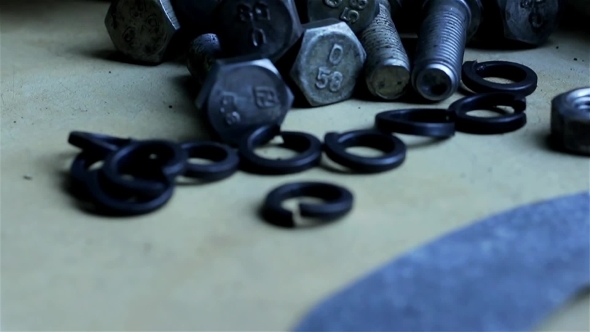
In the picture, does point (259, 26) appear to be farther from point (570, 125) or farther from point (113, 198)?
point (570, 125)

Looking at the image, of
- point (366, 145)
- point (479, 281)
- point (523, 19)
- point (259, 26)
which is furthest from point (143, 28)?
point (479, 281)

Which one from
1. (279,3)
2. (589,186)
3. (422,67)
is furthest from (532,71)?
(279,3)

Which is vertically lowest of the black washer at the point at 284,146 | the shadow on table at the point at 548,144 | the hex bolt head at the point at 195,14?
the shadow on table at the point at 548,144

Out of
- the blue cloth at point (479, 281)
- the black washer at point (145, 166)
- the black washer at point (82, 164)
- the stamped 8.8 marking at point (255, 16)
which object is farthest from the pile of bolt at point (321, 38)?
the blue cloth at point (479, 281)

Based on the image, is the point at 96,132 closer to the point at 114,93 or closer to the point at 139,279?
the point at 114,93

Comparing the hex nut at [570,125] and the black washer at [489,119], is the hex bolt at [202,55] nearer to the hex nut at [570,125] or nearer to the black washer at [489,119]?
the black washer at [489,119]

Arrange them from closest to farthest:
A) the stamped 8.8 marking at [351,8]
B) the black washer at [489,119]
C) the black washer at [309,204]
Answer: the black washer at [309,204] → the black washer at [489,119] → the stamped 8.8 marking at [351,8]
